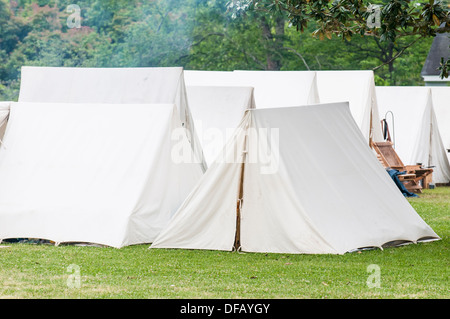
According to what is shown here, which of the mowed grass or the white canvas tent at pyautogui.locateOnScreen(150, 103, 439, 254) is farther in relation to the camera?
the white canvas tent at pyautogui.locateOnScreen(150, 103, 439, 254)

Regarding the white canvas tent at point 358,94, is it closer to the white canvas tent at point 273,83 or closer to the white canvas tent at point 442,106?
the white canvas tent at point 273,83

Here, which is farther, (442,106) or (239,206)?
(442,106)

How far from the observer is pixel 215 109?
15.2 meters

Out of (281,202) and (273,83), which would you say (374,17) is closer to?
(281,202)

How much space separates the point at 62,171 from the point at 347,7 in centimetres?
406

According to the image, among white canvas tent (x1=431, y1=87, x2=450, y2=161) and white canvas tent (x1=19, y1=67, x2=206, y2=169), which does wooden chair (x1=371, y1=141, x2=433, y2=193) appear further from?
white canvas tent (x1=19, y1=67, x2=206, y2=169)

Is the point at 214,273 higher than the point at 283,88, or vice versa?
the point at 283,88

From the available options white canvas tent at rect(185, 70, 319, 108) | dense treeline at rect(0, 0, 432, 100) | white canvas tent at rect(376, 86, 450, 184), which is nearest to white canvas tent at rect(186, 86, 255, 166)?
white canvas tent at rect(185, 70, 319, 108)

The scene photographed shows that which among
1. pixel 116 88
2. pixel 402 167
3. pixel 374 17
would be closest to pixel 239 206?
pixel 374 17

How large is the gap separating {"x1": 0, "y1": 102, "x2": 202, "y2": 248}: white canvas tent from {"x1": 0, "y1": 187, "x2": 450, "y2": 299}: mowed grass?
40 centimetres

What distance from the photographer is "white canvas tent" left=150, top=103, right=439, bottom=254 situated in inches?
360

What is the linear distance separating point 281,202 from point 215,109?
6152 millimetres

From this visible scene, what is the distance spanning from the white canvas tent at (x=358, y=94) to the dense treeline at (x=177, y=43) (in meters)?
14.2

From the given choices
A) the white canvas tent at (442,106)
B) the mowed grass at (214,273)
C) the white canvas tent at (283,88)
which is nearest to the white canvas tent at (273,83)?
the white canvas tent at (283,88)
